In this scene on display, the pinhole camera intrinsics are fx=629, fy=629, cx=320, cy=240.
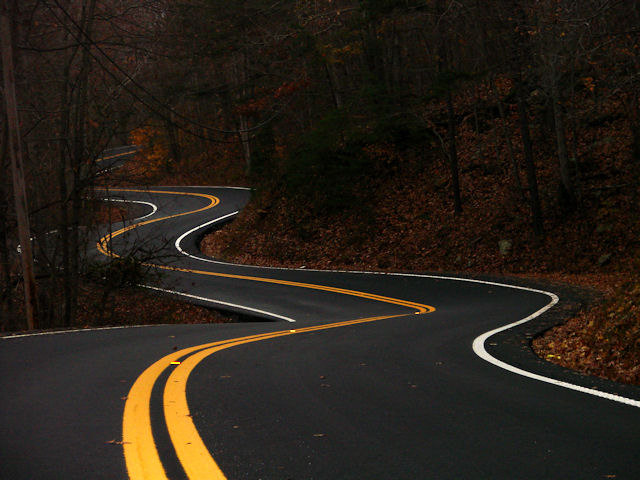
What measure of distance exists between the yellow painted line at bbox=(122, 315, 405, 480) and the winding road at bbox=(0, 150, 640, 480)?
0.05 ft

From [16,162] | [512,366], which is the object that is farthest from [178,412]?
[16,162]

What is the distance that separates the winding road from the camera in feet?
12.6

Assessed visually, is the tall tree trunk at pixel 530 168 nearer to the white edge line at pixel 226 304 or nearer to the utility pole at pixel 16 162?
the white edge line at pixel 226 304

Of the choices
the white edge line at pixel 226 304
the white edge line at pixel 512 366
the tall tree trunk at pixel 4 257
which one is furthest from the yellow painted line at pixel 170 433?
the tall tree trunk at pixel 4 257

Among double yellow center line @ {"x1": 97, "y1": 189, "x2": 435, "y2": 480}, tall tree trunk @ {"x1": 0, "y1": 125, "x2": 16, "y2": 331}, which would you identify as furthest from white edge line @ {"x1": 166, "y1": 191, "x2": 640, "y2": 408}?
tall tree trunk @ {"x1": 0, "y1": 125, "x2": 16, "y2": 331}

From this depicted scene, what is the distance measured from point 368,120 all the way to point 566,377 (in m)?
23.4

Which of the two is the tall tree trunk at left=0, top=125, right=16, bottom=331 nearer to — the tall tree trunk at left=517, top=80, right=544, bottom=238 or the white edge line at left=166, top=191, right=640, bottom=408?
the white edge line at left=166, top=191, right=640, bottom=408

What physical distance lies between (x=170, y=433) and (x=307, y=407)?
128 centimetres

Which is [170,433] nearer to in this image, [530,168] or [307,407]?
[307,407]

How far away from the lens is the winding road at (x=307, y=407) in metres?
3.85

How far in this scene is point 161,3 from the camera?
16.0 metres

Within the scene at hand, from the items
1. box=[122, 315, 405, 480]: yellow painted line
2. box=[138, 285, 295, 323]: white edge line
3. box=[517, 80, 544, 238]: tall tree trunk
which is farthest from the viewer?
box=[517, 80, 544, 238]: tall tree trunk

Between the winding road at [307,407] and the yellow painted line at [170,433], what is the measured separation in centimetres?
2

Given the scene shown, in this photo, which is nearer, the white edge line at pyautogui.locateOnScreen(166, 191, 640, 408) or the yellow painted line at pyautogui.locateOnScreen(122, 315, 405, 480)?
the yellow painted line at pyautogui.locateOnScreen(122, 315, 405, 480)
